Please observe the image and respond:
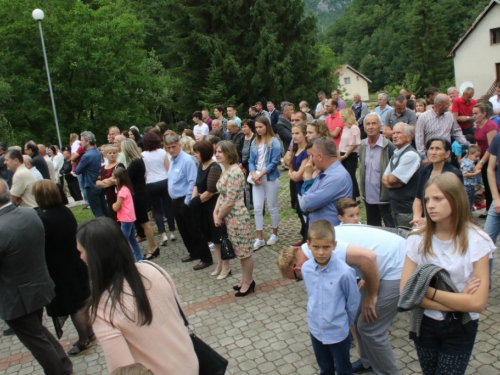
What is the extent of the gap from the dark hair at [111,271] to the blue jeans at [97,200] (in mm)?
6930

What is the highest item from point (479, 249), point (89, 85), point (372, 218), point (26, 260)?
point (89, 85)

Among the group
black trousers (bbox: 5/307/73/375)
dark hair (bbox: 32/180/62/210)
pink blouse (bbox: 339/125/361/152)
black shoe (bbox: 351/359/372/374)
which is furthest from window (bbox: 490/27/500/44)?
black trousers (bbox: 5/307/73/375)

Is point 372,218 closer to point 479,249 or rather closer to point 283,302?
point 283,302

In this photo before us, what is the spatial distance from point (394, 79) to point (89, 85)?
76.1 metres

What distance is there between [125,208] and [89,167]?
2294 millimetres

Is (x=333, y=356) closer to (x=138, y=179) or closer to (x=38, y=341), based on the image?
(x=38, y=341)

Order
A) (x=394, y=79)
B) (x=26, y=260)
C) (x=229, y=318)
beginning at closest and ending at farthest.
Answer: (x=26, y=260) → (x=229, y=318) → (x=394, y=79)

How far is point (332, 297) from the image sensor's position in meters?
3.32

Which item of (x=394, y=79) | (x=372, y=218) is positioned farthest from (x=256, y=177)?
(x=394, y=79)

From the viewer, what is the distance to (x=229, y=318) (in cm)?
548

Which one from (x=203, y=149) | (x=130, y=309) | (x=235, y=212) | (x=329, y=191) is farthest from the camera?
(x=203, y=149)

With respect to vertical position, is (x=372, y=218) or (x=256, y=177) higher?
(x=256, y=177)

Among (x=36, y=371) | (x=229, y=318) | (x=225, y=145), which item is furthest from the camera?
(x=225, y=145)

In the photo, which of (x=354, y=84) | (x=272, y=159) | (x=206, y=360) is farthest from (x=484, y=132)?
(x=354, y=84)
